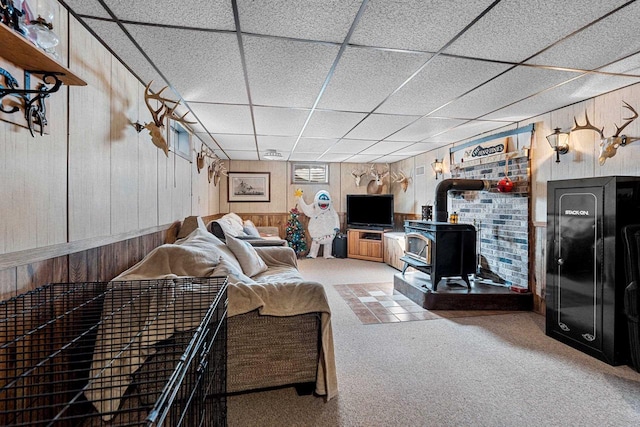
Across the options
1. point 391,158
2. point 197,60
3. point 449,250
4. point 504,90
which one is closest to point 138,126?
point 197,60

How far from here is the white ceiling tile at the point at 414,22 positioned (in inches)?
67.6

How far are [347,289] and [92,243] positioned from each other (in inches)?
131

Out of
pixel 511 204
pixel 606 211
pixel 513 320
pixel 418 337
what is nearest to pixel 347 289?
pixel 418 337

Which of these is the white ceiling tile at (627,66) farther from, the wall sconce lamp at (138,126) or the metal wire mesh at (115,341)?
the wall sconce lamp at (138,126)

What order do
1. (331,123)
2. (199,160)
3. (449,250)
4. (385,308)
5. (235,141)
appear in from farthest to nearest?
(235,141), (199,160), (331,123), (449,250), (385,308)

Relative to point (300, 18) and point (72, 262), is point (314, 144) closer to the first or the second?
point (300, 18)

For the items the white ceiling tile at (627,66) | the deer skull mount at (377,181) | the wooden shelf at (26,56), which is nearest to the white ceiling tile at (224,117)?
the wooden shelf at (26,56)

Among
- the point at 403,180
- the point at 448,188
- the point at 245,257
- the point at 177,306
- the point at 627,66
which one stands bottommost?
the point at 177,306

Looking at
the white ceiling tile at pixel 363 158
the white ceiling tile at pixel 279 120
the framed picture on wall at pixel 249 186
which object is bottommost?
the framed picture on wall at pixel 249 186

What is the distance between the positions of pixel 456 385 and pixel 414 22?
243cm

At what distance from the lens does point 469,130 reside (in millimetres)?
4414

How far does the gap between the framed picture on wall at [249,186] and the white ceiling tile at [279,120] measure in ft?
8.89

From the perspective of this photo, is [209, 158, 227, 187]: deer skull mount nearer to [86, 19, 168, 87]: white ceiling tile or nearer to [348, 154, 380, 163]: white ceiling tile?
[348, 154, 380, 163]: white ceiling tile

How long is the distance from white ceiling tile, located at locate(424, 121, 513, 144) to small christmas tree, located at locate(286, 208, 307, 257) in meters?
3.32
